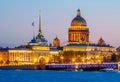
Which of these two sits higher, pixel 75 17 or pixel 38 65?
pixel 75 17

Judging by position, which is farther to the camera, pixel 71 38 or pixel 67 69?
pixel 71 38

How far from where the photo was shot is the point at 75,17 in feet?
619

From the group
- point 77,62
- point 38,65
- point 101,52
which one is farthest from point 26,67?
point 101,52

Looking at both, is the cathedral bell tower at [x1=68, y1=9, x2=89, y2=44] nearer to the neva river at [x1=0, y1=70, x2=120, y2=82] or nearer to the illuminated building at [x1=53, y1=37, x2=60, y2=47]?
the illuminated building at [x1=53, y1=37, x2=60, y2=47]

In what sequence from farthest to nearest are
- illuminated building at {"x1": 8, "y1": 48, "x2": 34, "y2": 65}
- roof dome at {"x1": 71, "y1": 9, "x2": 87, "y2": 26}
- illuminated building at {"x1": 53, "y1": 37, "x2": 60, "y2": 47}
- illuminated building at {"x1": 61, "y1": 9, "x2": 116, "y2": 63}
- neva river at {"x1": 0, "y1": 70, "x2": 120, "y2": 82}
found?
illuminated building at {"x1": 53, "y1": 37, "x2": 60, "y2": 47} → roof dome at {"x1": 71, "y1": 9, "x2": 87, "y2": 26} → illuminated building at {"x1": 61, "y1": 9, "x2": 116, "y2": 63} → illuminated building at {"x1": 8, "y1": 48, "x2": 34, "y2": 65} → neva river at {"x1": 0, "y1": 70, "x2": 120, "y2": 82}

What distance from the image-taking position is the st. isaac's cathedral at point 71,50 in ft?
554

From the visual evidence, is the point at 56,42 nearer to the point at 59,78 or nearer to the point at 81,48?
the point at 81,48

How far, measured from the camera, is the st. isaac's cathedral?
169 m

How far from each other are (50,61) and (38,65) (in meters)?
11.4

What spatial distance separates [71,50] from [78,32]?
31.6 ft

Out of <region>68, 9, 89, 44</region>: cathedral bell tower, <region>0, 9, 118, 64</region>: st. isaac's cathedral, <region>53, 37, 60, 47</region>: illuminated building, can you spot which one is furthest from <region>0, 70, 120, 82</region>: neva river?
<region>53, 37, 60, 47</region>: illuminated building

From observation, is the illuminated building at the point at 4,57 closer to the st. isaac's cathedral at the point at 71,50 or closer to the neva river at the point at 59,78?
the st. isaac's cathedral at the point at 71,50

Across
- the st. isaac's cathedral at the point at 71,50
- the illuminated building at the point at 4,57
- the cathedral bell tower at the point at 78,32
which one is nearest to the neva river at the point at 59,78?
the st. isaac's cathedral at the point at 71,50

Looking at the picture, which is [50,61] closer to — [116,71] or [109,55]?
[109,55]
